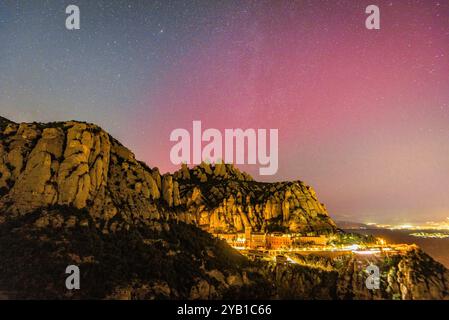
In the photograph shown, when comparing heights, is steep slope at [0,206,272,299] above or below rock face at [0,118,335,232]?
below

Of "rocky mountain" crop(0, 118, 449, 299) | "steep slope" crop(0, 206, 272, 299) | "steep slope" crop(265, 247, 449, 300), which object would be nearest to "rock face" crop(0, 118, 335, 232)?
"rocky mountain" crop(0, 118, 449, 299)

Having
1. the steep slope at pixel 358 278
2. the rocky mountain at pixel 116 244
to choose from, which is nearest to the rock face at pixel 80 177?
the rocky mountain at pixel 116 244

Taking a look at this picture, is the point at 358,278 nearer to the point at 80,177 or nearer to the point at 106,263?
the point at 106,263

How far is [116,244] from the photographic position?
219 feet

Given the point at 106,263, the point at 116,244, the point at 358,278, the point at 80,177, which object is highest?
the point at 80,177

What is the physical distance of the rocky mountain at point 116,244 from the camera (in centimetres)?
5616

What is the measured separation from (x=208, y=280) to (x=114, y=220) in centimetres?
2333

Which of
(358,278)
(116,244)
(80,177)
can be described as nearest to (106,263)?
(116,244)

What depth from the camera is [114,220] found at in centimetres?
7162

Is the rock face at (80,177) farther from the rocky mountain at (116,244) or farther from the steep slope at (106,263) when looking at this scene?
the steep slope at (106,263)

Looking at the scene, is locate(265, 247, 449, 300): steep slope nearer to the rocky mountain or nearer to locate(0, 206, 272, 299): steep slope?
the rocky mountain

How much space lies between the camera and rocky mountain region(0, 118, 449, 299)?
56156 mm

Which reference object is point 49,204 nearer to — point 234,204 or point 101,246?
point 101,246
